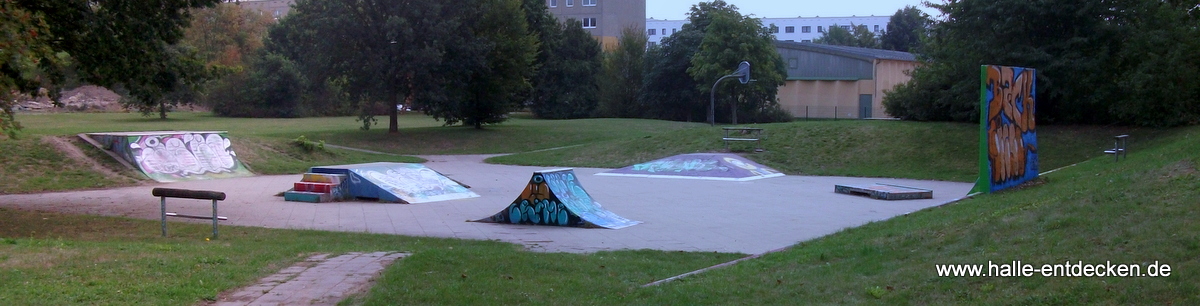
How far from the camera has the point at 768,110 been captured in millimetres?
60125

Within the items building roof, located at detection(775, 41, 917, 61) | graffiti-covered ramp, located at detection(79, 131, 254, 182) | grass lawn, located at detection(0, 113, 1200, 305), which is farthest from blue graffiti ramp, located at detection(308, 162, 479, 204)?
building roof, located at detection(775, 41, 917, 61)

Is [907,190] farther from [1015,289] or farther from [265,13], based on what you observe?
[265,13]

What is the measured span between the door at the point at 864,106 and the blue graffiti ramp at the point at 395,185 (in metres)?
44.3

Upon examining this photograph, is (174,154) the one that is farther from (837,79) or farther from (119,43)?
(837,79)

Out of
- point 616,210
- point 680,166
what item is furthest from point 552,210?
point 680,166

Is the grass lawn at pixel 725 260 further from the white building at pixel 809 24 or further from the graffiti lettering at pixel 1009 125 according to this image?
the white building at pixel 809 24

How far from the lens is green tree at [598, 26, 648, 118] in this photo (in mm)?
68562

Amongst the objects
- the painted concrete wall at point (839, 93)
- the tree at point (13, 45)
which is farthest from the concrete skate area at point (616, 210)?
the painted concrete wall at point (839, 93)

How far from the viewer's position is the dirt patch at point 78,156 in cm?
2253

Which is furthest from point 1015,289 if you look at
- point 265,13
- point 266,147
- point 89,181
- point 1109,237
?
point 265,13

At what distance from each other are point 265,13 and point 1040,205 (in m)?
88.3

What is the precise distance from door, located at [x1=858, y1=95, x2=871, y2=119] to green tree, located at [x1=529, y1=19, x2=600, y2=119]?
19.3m

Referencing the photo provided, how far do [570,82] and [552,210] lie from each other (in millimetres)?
49821

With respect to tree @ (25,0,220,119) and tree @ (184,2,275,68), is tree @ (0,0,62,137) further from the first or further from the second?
tree @ (184,2,275,68)
